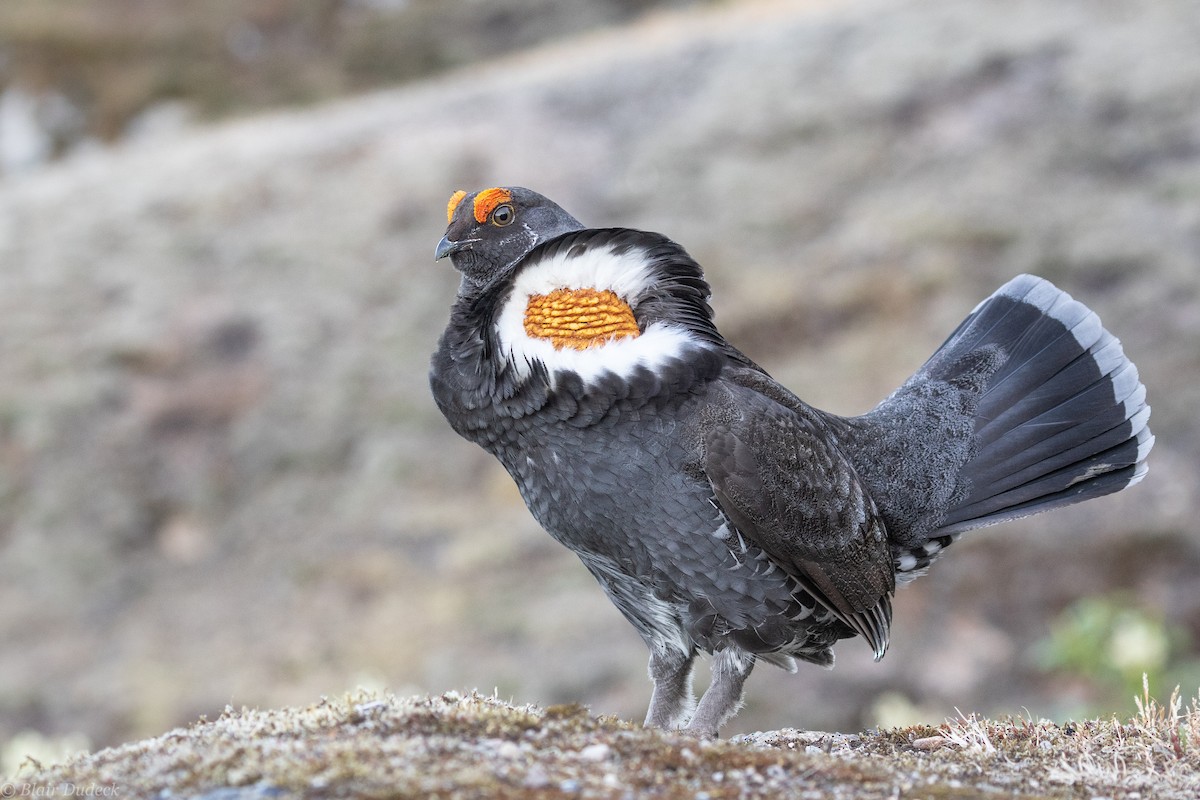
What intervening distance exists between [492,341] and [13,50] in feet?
89.1

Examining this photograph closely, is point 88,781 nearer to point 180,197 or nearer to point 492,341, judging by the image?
point 492,341

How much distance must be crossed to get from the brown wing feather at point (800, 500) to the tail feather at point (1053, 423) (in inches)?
25.9

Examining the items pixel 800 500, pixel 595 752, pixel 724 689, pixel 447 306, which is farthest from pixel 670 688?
pixel 447 306

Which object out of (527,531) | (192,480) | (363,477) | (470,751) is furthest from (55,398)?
(470,751)

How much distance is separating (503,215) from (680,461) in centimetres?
156

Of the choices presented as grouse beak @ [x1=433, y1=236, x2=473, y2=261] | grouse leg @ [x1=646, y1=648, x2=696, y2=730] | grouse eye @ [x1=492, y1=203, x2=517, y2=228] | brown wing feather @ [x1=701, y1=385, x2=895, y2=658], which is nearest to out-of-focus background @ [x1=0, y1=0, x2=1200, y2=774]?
brown wing feather @ [x1=701, y1=385, x2=895, y2=658]

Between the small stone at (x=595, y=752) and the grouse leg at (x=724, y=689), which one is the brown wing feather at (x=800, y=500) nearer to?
the grouse leg at (x=724, y=689)

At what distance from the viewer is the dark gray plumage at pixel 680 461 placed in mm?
4484

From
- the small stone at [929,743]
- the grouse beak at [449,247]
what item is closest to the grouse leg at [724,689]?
the small stone at [929,743]

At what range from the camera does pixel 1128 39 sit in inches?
622

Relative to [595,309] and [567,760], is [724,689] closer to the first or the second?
[567,760]

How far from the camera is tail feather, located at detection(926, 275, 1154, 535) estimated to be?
5523 millimetres

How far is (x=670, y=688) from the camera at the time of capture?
5105mm

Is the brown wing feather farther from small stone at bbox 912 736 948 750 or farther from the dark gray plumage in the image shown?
small stone at bbox 912 736 948 750
